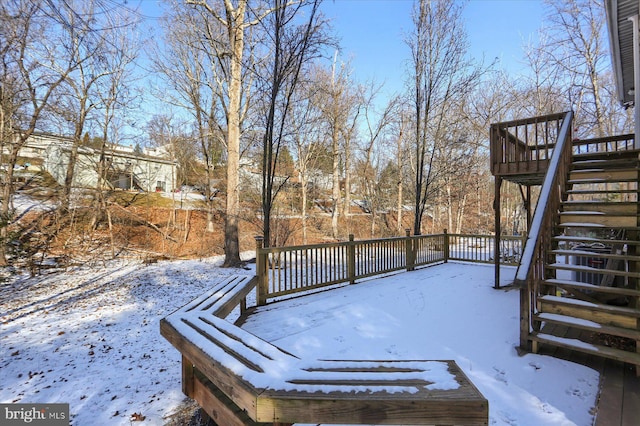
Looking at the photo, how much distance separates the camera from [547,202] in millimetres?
3318

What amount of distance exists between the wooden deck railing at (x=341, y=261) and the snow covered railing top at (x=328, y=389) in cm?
299

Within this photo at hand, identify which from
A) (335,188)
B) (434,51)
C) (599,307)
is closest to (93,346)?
(599,307)

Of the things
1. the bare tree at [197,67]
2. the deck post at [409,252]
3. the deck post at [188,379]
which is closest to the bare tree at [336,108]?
the bare tree at [197,67]

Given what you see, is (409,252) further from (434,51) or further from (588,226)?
(434,51)

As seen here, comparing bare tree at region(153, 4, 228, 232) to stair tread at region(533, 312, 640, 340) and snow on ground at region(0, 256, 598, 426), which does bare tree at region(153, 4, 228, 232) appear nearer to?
snow on ground at region(0, 256, 598, 426)

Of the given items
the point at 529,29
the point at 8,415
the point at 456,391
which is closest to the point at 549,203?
the point at 456,391

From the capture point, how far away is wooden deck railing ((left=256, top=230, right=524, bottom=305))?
4.95 m

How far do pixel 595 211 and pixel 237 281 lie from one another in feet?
15.2

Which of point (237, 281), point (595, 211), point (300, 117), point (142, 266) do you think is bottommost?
point (142, 266)

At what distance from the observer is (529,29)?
14.2 metres

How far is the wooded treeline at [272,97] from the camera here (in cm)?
543

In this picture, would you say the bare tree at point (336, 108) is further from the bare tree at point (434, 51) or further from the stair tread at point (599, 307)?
the stair tread at point (599, 307)

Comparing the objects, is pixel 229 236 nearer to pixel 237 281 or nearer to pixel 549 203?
pixel 237 281

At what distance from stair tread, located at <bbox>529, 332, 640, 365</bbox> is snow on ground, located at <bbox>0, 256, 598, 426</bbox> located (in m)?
0.17
